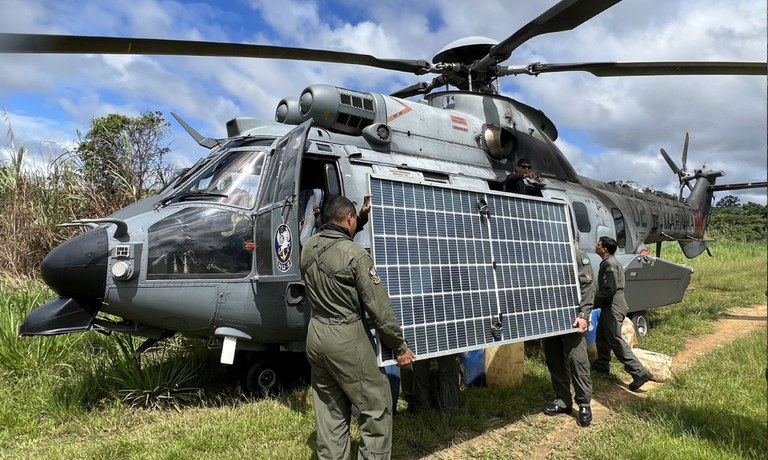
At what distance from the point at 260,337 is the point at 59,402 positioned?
7.58ft

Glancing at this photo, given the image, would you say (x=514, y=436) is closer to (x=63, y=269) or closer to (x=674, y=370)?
(x=674, y=370)

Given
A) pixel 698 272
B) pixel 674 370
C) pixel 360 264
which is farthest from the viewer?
pixel 698 272

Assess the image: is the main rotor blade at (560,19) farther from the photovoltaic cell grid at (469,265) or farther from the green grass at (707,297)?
the green grass at (707,297)

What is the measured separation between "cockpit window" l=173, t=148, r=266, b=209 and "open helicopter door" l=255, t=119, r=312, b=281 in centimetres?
23

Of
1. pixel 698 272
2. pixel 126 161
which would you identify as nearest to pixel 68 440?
pixel 126 161

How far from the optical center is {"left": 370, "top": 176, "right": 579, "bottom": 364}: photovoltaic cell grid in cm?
419

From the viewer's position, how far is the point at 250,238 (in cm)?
528

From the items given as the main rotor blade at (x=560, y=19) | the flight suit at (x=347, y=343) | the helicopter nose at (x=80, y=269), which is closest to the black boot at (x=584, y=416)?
the flight suit at (x=347, y=343)

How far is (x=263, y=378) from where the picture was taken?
6133 millimetres

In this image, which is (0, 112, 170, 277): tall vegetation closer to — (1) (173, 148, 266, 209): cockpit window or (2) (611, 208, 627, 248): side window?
(1) (173, 148, 266, 209): cockpit window

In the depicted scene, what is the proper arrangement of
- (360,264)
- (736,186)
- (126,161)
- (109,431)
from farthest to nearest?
(736,186) → (126,161) → (109,431) → (360,264)

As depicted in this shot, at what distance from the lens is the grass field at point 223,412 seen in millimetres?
4508

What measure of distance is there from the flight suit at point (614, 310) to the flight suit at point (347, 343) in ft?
13.6

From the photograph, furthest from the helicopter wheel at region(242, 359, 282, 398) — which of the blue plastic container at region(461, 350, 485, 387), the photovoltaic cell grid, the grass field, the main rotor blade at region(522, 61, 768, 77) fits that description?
the main rotor blade at region(522, 61, 768, 77)
